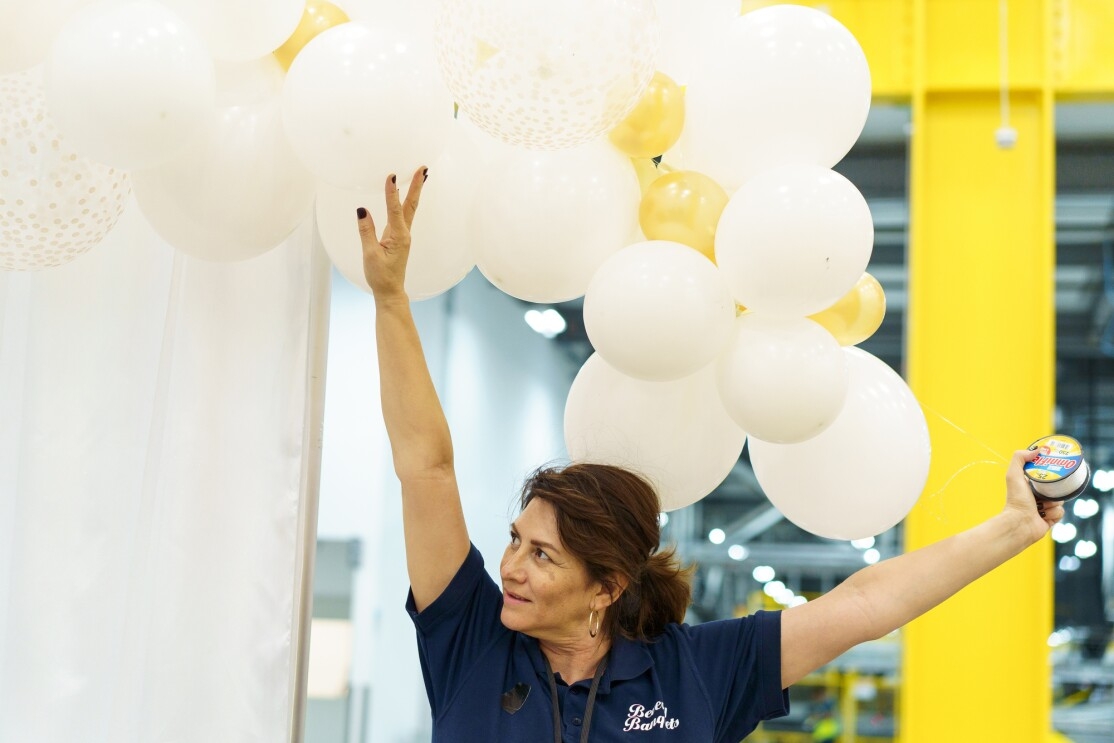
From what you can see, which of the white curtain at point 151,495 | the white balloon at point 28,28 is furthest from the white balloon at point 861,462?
the white balloon at point 28,28

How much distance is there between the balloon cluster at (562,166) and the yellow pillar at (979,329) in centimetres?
198

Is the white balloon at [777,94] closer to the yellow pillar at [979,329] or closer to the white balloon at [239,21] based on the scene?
the white balloon at [239,21]

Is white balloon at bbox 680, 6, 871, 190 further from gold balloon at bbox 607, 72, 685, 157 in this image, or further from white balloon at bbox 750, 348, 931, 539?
white balloon at bbox 750, 348, 931, 539

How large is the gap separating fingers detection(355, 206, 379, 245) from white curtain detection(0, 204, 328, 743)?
38 centimetres

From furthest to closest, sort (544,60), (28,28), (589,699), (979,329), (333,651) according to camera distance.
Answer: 1. (333,651)
2. (979,329)
3. (589,699)
4. (28,28)
5. (544,60)

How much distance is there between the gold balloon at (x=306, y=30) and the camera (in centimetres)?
152

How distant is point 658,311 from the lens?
1.42 m

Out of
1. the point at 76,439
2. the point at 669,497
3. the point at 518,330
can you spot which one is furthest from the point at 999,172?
the point at 76,439

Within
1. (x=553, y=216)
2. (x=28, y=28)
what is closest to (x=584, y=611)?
(x=553, y=216)

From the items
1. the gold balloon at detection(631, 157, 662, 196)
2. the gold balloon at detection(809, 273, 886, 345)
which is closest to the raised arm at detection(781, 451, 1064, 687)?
the gold balloon at detection(809, 273, 886, 345)

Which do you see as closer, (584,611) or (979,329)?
(584,611)

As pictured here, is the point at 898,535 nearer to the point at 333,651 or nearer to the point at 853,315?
the point at 333,651

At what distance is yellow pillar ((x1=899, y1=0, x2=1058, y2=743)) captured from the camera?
340 cm

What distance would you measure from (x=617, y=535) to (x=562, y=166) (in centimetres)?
50
